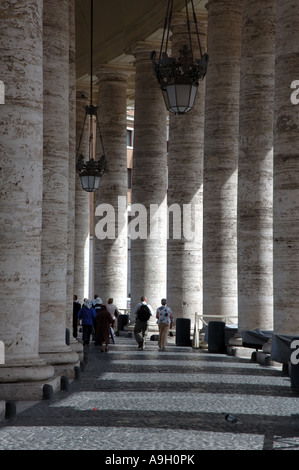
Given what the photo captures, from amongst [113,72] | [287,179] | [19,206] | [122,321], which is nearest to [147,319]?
[287,179]

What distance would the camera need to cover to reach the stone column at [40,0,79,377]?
70.1 feet

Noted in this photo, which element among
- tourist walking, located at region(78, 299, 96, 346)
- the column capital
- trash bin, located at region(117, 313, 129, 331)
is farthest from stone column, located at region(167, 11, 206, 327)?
the column capital

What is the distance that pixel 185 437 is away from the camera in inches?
526

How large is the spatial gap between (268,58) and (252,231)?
543 centimetres

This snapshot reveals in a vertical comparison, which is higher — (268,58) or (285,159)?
(268,58)

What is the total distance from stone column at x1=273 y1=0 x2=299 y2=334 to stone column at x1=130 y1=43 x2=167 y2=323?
1828 centimetres

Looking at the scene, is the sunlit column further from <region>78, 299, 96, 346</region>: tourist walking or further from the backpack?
the backpack

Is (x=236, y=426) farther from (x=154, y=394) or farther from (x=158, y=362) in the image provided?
(x=158, y=362)

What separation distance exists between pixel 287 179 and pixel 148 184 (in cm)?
1884

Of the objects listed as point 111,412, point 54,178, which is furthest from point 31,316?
point 54,178

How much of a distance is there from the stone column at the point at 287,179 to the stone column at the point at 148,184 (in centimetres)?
1828

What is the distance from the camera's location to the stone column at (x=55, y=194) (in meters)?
21.4
